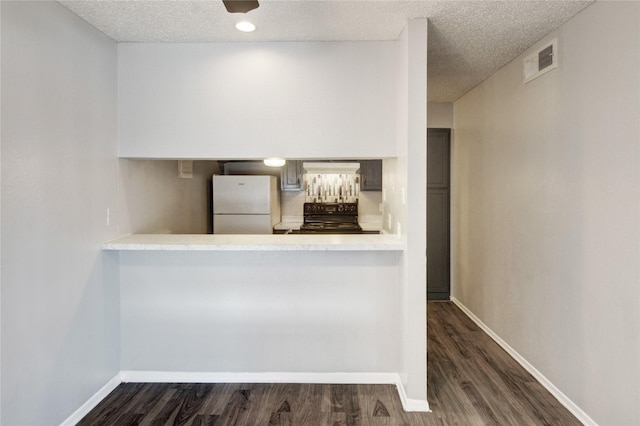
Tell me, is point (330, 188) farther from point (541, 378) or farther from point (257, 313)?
point (541, 378)

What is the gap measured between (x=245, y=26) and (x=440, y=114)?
291 cm

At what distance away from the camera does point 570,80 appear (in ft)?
7.61

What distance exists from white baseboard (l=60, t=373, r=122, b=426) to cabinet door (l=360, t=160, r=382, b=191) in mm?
3526

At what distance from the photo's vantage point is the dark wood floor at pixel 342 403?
7.28ft

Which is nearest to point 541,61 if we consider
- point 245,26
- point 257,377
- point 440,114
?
point 440,114

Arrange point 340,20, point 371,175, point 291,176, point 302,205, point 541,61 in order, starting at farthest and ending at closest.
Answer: point 302,205, point 291,176, point 371,175, point 541,61, point 340,20

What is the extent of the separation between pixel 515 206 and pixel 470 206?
983mm

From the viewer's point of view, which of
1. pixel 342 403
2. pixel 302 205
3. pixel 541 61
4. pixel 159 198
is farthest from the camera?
pixel 302 205

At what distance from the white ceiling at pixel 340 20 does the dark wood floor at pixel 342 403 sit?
247 centimetres

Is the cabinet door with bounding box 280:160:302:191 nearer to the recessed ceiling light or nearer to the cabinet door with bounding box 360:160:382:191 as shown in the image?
the cabinet door with bounding box 360:160:382:191

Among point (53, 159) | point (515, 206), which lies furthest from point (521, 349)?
point (53, 159)

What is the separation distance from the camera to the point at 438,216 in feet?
15.0

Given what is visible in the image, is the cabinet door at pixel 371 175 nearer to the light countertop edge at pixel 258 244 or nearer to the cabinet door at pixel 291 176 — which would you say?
the cabinet door at pixel 291 176

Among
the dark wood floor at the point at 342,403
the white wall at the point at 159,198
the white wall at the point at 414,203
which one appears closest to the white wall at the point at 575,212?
the dark wood floor at the point at 342,403
